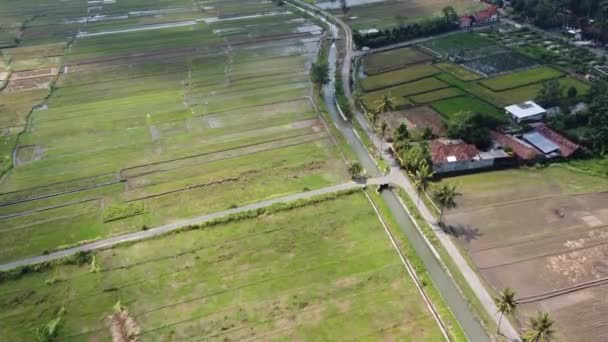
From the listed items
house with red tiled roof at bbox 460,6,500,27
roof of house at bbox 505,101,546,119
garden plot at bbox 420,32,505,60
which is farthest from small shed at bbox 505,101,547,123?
house with red tiled roof at bbox 460,6,500,27

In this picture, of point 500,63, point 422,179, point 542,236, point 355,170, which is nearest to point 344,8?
point 500,63

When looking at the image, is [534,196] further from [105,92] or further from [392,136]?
[105,92]

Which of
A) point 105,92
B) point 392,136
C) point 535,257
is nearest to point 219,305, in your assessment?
point 535,257

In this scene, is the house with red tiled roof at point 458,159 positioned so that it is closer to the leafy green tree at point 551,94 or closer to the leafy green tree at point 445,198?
the leafy green tree at point 445,198

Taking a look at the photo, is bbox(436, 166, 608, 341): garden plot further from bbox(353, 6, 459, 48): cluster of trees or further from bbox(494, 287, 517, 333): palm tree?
bbox(353, 6, 459, 48): cluster of trees

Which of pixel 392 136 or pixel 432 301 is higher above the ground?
pixel 392 136
